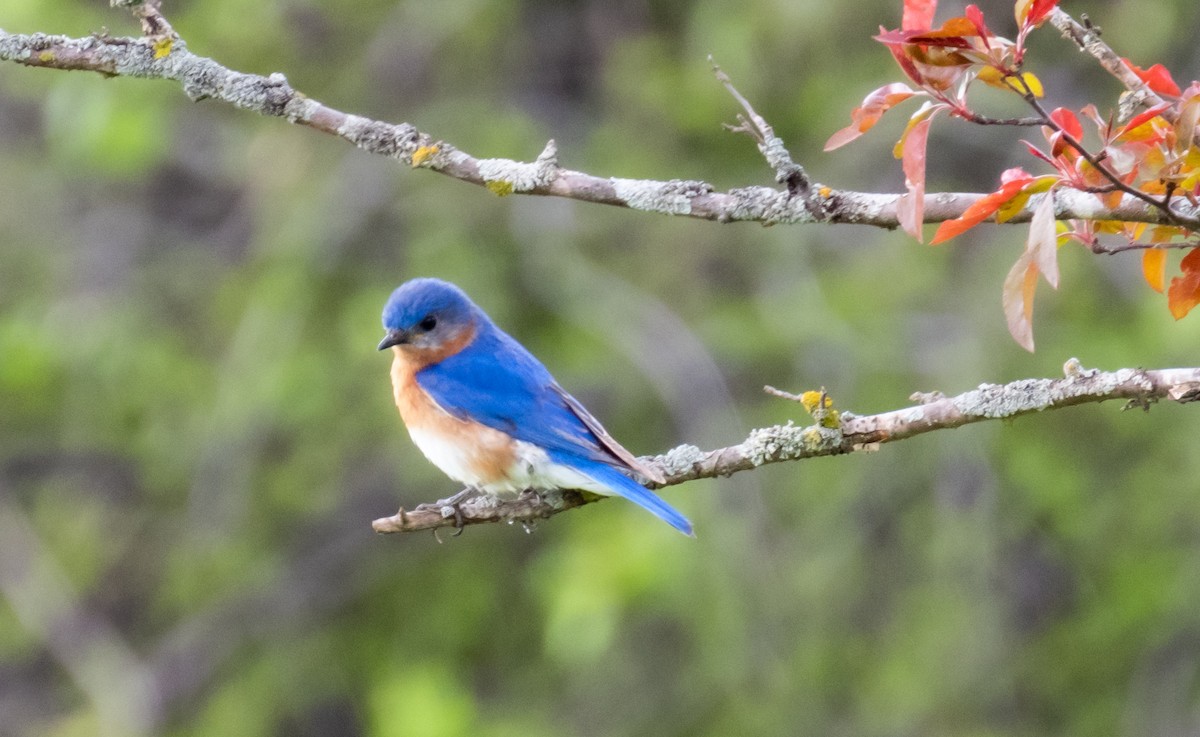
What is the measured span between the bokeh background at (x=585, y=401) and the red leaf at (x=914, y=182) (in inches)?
140

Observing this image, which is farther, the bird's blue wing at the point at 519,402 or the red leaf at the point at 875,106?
the bird's blue wing at the point at 519,402

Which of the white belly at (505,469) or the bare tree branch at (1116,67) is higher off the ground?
the white belly at (505,469)

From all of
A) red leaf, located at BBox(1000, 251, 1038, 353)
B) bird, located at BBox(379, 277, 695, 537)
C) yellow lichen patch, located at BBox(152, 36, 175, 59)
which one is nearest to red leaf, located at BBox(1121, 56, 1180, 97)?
red leaf, located at BBox(1000, 251, 1038, 353)

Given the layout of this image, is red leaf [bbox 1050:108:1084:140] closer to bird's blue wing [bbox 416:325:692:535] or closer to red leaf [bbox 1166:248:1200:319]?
red leaf [bbox 1166:248:1200:319]

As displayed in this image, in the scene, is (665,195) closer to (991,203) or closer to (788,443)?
(788,443)

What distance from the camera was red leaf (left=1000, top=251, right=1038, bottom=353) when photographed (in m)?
2.18

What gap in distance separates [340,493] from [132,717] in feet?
4.54

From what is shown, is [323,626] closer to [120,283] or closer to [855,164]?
[120,283]

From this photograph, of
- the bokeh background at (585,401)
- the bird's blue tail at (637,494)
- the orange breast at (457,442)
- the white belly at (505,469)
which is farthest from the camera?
the bokeh background at (585,401)

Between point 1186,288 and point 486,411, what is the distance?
2405mm

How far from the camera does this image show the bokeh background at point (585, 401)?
614 centimetres

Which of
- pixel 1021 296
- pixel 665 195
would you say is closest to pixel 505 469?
pixel 665 195

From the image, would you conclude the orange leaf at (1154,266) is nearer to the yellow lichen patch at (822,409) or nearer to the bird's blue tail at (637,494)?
the yellow lichen patch at (822,409)

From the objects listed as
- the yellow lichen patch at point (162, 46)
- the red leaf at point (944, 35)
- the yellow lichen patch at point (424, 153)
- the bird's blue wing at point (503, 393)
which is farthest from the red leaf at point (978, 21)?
the bird's blue wing at point (503, 393)
